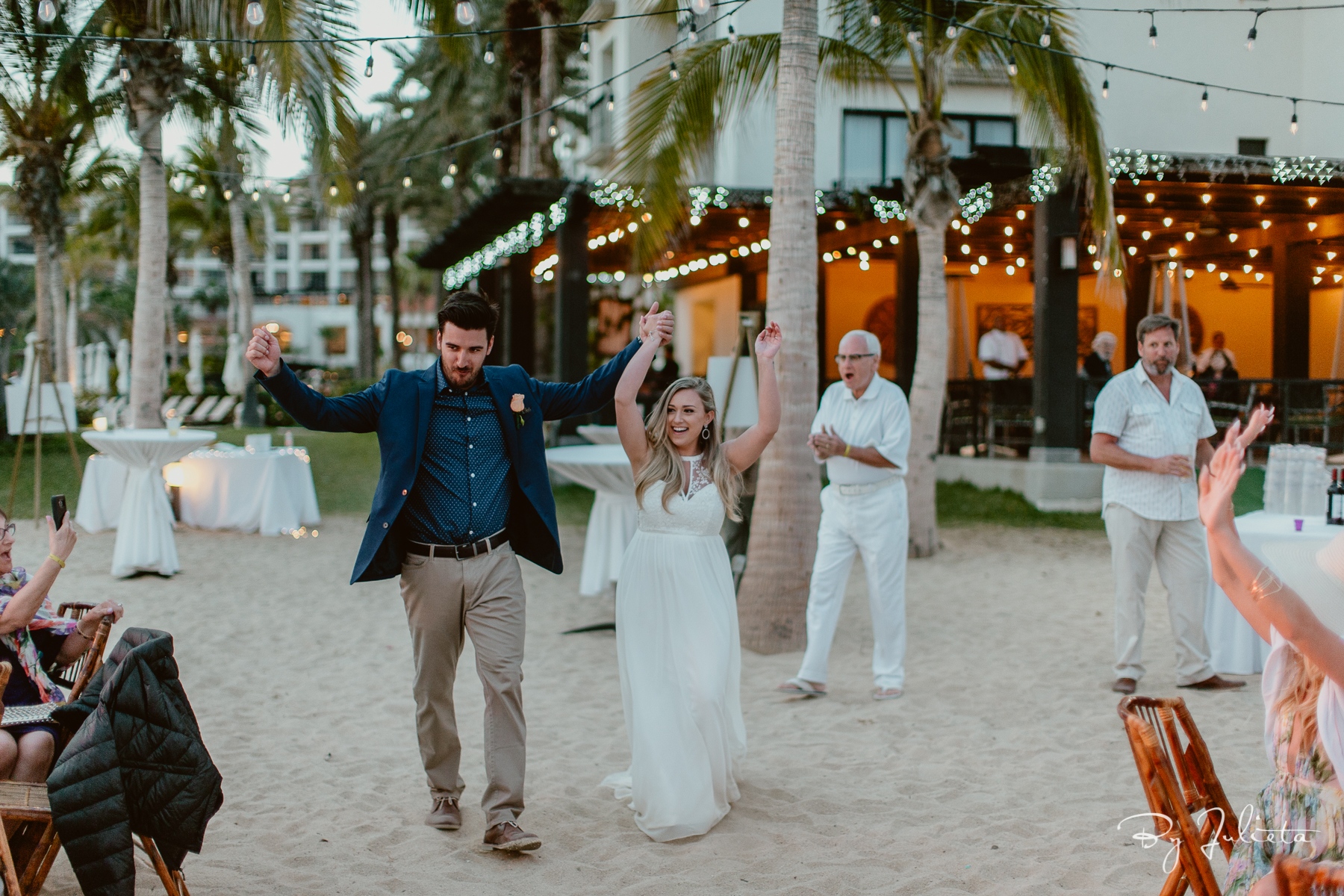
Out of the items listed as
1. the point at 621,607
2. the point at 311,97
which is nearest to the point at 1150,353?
the point at 621,607

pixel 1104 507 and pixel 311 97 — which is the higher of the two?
pixel 311 97

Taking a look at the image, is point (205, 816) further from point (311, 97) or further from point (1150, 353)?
point (311, 97)

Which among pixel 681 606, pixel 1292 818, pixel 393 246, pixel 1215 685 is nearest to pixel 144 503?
pixel 681 606

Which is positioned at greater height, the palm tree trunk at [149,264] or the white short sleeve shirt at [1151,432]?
the palm tree trunk at [149,264]

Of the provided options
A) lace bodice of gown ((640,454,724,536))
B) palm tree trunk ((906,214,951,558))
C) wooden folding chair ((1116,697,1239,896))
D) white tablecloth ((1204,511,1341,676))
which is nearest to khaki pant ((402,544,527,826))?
lace bodice of gown ((640,454,724,536))

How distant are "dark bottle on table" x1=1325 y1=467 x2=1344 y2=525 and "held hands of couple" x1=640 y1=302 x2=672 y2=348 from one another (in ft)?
12.6

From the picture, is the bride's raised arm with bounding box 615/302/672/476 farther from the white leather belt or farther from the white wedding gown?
the white leather belt

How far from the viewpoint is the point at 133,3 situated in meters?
12.0

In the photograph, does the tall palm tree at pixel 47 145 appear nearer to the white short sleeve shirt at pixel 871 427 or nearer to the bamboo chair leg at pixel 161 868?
the white short sleeve shirt at pixel 871 427

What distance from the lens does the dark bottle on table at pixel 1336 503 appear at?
18.5ft

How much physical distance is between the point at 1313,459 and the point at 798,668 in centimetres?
305

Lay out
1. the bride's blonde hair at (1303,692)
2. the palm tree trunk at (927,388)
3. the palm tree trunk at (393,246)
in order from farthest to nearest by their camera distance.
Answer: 1. the palm tree trunk at (393,246)
2. the palm tree trunk at (927,388)
3. the bride's blonde hair at (1303,692)

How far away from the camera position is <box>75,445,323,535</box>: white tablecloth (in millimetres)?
11977

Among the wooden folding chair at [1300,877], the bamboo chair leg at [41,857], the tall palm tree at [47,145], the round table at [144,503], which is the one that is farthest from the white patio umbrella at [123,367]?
the wooden folding chair at [1300,877]
